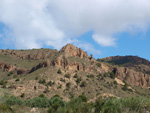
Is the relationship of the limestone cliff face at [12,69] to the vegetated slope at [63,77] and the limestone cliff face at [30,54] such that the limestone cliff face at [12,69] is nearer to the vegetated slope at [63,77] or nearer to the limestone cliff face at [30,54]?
the vegetated slope at [63,77]

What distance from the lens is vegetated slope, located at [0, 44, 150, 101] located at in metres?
56.5

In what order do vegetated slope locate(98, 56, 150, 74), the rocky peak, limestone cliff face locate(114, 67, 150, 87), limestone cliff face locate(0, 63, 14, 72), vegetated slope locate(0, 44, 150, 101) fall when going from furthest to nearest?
vegetated slope locate(98, 56, 150, 74), limestone cliff face locate(114, 67, 150, 87), the rocky peak, limestone cliff face locate(0, 63, 14, 72), vegetated slope locate(0, 44, 150, 101)

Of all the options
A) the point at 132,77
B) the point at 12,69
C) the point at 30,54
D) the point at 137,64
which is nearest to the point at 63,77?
the point at 12,69

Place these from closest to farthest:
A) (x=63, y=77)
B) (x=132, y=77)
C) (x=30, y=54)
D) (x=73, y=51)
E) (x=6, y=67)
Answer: (x=63, y=77), (x=6, y=67), (x=73, y=51), (x=132, y=77), (x=30, y=54)

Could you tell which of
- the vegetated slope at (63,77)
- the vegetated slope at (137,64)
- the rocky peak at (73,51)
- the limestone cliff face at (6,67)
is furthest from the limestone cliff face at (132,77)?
the limestone cliff face at (6,67)

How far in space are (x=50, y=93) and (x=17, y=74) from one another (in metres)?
36.1

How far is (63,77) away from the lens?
6619cm

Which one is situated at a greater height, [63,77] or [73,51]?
[73,51]

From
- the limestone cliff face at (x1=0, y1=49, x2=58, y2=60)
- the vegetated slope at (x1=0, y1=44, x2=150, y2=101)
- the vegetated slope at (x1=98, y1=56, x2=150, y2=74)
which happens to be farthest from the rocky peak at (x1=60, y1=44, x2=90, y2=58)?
the vegetated slope at (x1=98, y1=56, x2=150, y2=74)

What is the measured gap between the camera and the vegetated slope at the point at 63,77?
56.5m

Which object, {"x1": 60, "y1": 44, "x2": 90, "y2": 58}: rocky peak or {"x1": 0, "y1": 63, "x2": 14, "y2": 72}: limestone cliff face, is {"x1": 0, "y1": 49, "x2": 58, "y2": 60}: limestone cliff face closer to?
{"x1": 60, "y1": 44, "x2": 90, "y2": 58}: rocky peak

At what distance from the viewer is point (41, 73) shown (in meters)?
66.5

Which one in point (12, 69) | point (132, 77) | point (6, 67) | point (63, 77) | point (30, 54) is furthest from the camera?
point (30, 54)

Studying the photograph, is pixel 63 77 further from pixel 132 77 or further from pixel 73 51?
pixel 132 77
